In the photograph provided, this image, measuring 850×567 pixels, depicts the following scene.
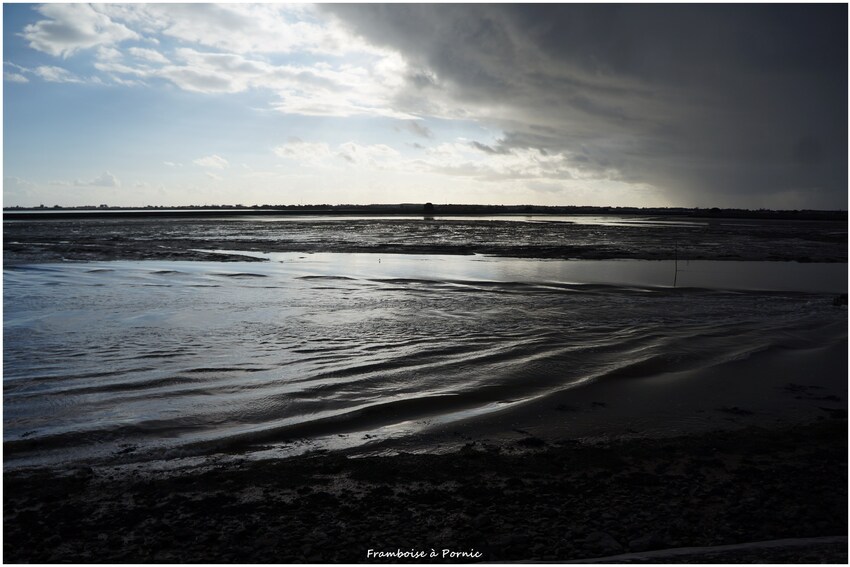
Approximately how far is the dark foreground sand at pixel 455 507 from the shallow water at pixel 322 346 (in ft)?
2.83

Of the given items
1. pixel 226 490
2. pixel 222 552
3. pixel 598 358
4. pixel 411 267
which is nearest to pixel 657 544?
pixel 222 552

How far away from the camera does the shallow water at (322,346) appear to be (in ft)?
21.5

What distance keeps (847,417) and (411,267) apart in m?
18.2

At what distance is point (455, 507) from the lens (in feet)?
15.4

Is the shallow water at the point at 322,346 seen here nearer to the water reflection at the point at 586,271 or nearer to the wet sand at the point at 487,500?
the water reflection at the point at 586,271

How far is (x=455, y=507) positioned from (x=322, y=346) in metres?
5.86

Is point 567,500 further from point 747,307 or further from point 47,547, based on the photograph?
point 747,307

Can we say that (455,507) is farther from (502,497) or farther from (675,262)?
(675,262)

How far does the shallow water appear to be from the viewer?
6.55 meters

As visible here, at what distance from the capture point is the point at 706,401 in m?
7.43

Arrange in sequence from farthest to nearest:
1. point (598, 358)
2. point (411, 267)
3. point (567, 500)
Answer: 1. point (411, 267)
2. point (598, 358)
3. point (567, 500)

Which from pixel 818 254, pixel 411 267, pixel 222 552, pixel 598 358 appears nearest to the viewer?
pixel 222 552

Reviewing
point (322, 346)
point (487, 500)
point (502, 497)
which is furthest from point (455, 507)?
point (322, 346)

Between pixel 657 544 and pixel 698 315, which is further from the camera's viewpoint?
pixel 698 315
